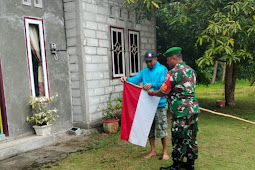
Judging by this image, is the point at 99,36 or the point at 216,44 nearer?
the point at 216,44

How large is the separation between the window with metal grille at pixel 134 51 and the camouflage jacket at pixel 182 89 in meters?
4.29

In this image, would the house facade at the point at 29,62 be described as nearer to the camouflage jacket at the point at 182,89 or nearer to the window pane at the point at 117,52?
the window pane at the point at 117,52

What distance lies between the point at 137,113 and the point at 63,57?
2760 millimetres

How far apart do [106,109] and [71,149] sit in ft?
6.24

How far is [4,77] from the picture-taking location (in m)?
4.85

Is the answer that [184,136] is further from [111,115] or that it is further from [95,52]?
[95,52]

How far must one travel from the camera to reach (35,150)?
16.6 ft

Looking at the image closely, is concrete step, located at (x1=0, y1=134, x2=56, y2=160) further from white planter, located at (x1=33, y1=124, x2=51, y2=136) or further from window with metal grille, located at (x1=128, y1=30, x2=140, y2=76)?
window with metal grille, located at (x1=128, y1=30, x2=140, y2=76)

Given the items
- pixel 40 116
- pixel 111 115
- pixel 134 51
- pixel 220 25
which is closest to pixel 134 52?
pixel 134 51

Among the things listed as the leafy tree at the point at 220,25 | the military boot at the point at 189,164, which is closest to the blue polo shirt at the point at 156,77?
the military boot at the point at 189,164

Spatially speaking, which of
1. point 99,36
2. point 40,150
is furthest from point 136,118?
point 99,36

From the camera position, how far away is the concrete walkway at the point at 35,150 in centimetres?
434

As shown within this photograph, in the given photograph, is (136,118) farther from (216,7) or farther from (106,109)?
(216,7)

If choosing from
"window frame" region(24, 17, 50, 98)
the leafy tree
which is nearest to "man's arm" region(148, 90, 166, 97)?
the leafy tree
